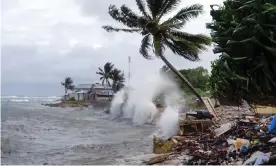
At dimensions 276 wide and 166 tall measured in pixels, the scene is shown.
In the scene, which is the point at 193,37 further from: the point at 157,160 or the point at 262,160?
the point at 262,160

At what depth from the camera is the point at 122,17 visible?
25703mm

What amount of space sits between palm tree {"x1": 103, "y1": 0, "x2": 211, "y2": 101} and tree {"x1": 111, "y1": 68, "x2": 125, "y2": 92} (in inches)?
2436

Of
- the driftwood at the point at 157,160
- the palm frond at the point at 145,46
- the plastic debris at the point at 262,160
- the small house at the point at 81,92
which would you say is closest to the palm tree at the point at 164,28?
the palm frond at the point at 145,46

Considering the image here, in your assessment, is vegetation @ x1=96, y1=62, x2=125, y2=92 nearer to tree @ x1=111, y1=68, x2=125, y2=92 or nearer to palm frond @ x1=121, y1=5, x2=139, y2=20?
tree @ x1=111, y1=68, x2=125, y2=92

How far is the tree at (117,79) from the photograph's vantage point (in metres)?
87.9

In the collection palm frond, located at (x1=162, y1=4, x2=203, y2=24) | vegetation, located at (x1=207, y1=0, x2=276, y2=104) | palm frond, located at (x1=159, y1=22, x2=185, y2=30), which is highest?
palm frond, located at (x1=162, y1=4, x2=203, y2=24)

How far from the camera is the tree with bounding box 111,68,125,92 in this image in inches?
3460

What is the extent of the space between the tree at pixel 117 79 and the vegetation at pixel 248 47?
76304mm

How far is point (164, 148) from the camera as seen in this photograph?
1723cm

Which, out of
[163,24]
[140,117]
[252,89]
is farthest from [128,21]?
[140,117]

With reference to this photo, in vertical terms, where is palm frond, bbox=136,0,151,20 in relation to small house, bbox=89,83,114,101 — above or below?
above

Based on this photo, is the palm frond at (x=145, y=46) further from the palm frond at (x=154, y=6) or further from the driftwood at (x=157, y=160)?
the driftwood at (x=157, y=160)

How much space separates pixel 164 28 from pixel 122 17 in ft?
9.44

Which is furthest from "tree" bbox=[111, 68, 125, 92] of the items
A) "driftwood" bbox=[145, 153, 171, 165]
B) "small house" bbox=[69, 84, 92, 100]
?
"driftwood" bbox=[145, 153, 171, 165]
